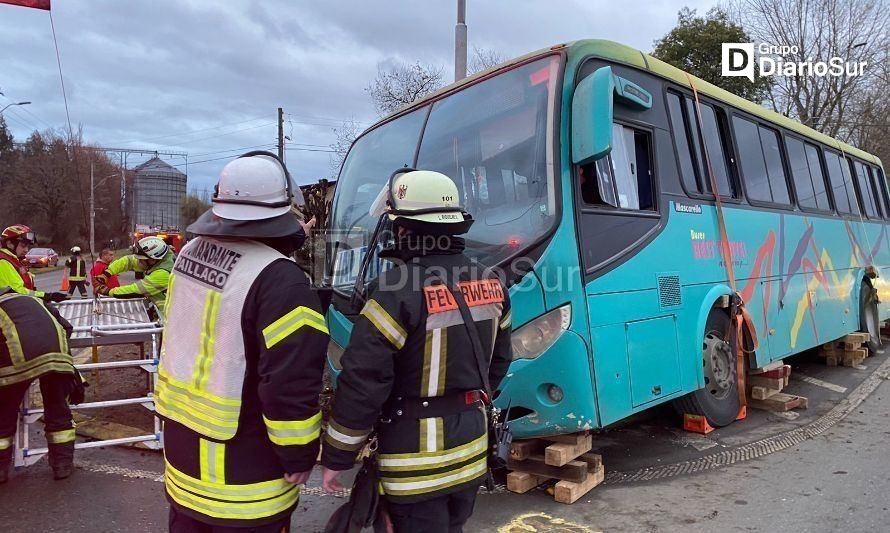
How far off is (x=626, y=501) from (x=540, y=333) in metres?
1.34

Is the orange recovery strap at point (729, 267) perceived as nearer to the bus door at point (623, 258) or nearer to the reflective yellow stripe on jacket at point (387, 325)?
the bus door at point (623, 258)

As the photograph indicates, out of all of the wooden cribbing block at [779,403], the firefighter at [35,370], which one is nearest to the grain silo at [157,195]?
the firefighter at [35,370]

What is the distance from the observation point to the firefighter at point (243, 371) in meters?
1.95

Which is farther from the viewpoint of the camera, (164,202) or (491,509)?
(164,202)

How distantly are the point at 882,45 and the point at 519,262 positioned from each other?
29.1 metres

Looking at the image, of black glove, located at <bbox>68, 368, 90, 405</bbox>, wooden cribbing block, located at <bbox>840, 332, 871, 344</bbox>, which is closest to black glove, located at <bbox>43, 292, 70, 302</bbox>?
black glove, located at <bbox>68, 368, 90, 405</bbox>

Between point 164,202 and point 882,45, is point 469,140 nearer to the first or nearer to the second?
point 882,45

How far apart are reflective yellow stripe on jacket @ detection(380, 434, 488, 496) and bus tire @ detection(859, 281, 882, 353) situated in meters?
8.80

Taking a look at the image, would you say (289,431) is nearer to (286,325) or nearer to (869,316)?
(286,325)

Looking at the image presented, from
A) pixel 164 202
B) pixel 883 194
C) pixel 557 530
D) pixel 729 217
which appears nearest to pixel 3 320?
pixel 557 530

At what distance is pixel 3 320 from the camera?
4.18 m

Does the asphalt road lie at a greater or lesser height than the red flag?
lesser

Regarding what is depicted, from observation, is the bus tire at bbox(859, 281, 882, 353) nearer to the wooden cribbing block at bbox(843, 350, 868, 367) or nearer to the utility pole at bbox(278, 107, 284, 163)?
the wooden cribbing block at bbox(843, 350, 868, 367)

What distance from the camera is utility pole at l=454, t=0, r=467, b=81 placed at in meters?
10.4
